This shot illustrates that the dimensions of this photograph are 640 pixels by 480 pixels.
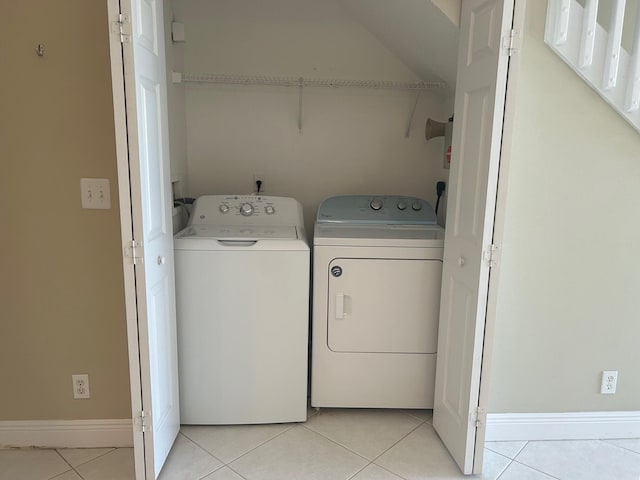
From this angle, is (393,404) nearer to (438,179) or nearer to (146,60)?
(438,179)

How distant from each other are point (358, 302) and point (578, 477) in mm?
1130

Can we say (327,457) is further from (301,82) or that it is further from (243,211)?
(301,82)

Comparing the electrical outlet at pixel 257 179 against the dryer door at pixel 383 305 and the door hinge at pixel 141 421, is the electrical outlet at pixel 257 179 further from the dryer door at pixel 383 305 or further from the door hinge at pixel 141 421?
the door hinge at pixel 141 421

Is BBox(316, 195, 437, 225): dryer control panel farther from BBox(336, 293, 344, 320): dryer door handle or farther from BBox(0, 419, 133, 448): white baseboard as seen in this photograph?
BBox(0, 419, 133, 448): white baseboard

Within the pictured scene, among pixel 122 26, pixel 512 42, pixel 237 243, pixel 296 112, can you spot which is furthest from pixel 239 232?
pixel 512 42

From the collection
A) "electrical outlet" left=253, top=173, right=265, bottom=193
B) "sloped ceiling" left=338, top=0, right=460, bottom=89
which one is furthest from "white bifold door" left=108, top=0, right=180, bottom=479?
"sloped ceiling" left=338, top=0, right=460, bottom=89

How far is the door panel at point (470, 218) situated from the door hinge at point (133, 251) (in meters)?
1.19

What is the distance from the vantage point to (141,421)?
1.69 meters

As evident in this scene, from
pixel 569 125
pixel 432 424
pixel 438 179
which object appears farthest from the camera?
pixel 438 179

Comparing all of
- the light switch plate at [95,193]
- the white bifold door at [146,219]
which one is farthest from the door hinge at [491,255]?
the light switch plate at [95,193]

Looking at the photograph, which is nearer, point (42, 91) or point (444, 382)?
point (42, 91)

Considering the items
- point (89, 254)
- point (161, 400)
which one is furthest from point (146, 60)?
point (161, 400)

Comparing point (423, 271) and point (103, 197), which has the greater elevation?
point (103, 197)

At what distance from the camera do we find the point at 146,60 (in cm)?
159
